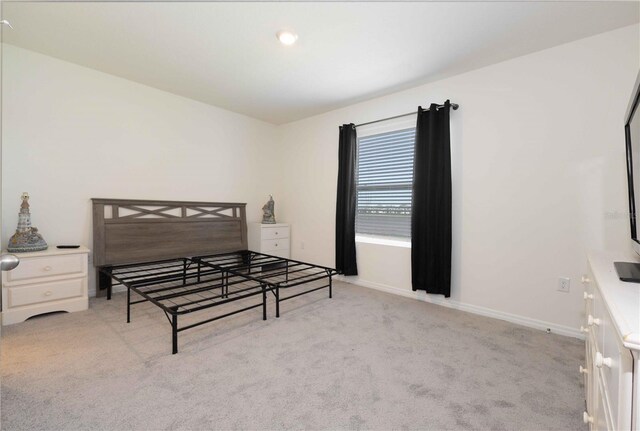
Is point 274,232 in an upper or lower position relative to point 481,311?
upper

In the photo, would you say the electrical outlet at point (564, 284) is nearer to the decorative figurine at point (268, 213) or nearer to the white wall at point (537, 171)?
the white wall at point (537, 171)

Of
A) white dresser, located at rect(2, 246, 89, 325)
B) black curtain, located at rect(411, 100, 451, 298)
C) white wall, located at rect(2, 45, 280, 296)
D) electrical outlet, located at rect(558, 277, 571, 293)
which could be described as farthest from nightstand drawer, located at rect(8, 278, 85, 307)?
electrical outlet, located at rect(558, 277, 571, 293)

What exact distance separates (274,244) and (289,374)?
2.61m

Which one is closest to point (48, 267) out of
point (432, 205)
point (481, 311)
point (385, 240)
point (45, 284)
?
point (45, 284)

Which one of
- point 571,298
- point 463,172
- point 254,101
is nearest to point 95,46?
point 254,101

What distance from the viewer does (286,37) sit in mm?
2355

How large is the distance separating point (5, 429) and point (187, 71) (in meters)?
2.90

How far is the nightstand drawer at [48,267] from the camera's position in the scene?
2.41 meters

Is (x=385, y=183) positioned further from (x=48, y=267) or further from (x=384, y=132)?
(x=48, y=267)

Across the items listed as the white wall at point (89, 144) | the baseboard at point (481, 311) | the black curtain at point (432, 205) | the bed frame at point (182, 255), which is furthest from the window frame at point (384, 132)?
the white wall at point (89, 144)

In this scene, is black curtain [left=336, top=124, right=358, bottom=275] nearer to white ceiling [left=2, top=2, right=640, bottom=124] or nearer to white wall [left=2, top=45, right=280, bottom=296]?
white ceiling [left=2, top=2, right=640, bottom=124]

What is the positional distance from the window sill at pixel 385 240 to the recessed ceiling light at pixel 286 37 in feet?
7.49

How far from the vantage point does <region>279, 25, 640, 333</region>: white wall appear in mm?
2244

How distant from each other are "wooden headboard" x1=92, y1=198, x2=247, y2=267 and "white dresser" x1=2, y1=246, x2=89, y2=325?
→ 1.21ft
